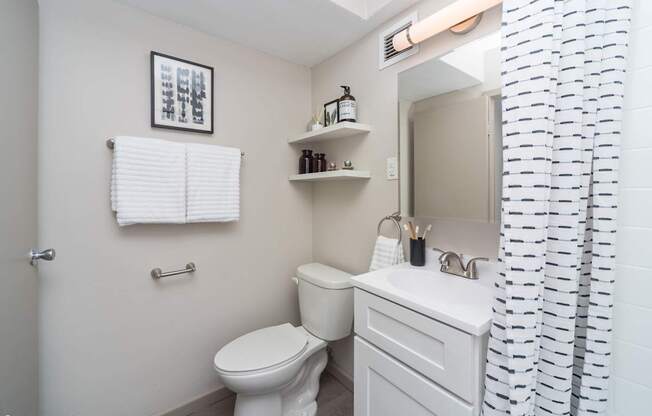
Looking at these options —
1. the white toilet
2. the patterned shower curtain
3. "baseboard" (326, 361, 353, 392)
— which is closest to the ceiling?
the patterned shower curtain

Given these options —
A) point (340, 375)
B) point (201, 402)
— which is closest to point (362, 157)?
point (340, 375)

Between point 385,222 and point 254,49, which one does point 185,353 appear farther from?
point 254,49

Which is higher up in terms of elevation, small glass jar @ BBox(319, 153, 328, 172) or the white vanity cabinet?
small glass jar @ BBox(319, 153, 328, 172)

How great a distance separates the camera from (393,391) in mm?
1008

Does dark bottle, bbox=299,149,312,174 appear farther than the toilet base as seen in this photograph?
Yes

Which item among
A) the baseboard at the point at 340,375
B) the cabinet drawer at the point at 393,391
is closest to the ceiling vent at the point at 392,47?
the cabinet drawer at the point at 393,391

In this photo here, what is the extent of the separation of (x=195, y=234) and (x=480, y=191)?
146cm

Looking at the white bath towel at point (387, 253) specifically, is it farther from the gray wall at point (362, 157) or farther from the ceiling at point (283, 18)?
the ceiling at point (283, 18)

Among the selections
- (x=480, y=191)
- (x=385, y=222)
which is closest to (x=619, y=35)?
(x=480, y=191)

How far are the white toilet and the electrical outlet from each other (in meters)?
0.62

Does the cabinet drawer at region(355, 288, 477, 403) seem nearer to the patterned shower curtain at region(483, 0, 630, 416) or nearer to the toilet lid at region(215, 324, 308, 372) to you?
the patterned shower curtain at region(483, 0, 630, 416)

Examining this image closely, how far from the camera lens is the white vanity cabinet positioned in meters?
0.79

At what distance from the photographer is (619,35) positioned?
734mm

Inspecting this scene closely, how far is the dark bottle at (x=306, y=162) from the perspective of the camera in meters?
1.84
